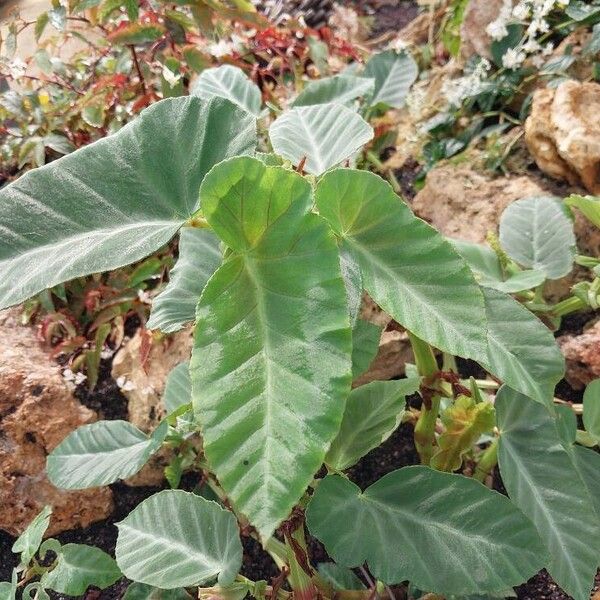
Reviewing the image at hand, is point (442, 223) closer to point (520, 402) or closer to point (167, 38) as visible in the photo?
point (520, 402)

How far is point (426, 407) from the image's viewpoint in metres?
0.98

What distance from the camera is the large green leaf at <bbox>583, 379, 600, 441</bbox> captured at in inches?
37.9

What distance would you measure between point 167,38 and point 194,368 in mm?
1296

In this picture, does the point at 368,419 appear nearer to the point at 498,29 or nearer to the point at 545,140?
the point at 545,140

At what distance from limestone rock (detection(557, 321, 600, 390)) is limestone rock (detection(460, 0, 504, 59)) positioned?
833mm

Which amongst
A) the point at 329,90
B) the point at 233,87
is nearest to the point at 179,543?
the point at 233,87

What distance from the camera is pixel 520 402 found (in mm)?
927

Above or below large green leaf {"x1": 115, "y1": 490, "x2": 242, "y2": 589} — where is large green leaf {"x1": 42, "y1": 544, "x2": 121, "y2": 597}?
below

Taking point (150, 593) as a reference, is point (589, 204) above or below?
above

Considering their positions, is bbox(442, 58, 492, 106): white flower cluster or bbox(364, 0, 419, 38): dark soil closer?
bbox(442, 58, 492, 106): white flower cluster

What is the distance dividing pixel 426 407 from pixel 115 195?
21.0 inches

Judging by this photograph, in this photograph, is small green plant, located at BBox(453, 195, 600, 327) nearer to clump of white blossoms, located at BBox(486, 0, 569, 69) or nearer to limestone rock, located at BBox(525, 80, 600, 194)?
limestone rock, located at BBox(525, 80, 600, 194)

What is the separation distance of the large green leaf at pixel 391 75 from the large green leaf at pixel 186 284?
84 centimetres

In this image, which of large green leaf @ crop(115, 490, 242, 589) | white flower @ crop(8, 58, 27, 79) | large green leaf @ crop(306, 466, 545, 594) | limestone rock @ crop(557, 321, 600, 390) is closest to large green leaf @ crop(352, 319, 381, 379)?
large green leaf @ crop(306, 466, 545, 594)
